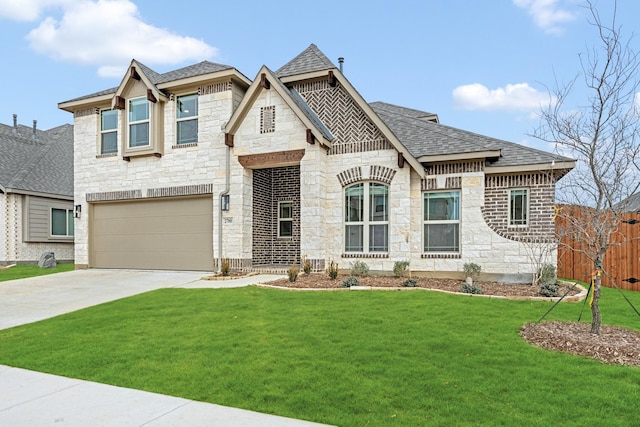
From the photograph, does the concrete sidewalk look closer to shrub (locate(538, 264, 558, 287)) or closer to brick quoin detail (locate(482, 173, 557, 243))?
shrub (locate(538, 264, 558, 287))

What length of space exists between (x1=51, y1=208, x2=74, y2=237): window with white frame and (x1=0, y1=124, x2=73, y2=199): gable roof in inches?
32.7

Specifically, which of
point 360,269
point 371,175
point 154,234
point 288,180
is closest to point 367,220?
point 371,175

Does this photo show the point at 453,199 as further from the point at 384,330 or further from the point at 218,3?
the point at 218,3

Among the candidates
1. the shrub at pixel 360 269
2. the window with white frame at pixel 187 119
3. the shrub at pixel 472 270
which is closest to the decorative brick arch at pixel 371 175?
the shrub at pixel 360 269

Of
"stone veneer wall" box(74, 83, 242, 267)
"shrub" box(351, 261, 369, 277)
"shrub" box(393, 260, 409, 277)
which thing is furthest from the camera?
"stone veneer wall" box(74, 83, 242, 267)

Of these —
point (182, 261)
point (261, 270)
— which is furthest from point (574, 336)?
point (182, 261)

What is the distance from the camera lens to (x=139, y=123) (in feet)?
48.1

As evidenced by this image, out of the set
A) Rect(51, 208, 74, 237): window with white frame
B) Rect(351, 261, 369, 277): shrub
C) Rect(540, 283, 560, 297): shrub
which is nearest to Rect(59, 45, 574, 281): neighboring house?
Rect(351, 261, 369, 277): shrub

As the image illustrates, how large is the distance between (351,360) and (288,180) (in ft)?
34.9

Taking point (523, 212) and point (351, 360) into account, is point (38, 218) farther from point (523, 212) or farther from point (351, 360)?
point (523, 212)

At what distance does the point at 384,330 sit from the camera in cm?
600

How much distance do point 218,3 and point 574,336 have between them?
43.0 feet

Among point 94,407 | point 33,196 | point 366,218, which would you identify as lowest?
point 94,407

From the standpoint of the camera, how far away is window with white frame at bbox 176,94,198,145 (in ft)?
46.4
